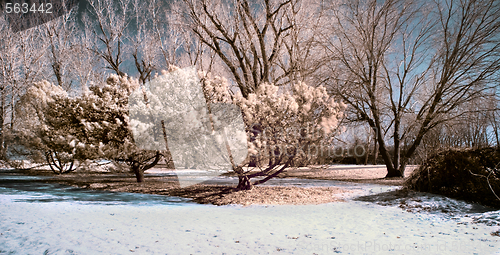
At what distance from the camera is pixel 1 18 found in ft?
53.9

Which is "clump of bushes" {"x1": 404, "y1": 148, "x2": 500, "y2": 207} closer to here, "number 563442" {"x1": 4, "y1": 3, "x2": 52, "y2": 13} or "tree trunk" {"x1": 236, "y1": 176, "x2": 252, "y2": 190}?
"tree trunk" {"x1": 236, "y1": 176, "x2": 252, "y2": 190}

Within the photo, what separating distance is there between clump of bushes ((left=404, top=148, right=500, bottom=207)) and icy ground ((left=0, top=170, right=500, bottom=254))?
0.31 meters

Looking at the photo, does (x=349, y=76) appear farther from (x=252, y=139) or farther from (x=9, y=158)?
(x=9, y=158)

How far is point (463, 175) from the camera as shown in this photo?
5.61 meters

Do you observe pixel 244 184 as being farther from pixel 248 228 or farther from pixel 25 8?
pixel 25 8

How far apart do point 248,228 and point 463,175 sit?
465 cm

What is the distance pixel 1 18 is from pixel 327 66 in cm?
1892

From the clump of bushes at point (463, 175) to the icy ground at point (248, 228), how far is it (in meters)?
0.31

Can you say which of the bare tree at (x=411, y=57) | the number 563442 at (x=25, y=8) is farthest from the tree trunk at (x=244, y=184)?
the number 563442 at (x=25, y=8)

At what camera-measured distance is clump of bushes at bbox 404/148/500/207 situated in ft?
16.8

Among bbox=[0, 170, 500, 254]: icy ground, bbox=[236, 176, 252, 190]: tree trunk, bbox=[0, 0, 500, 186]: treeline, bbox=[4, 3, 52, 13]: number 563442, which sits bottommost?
bbox=[0, 170, 500, 254]: icy ground

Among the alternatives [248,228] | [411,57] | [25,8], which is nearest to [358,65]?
[411,57]

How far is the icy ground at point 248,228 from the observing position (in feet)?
10.5

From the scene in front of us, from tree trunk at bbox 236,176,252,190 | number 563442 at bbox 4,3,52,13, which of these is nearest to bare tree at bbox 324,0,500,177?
tree trunk at bbox 236,176,252,190
